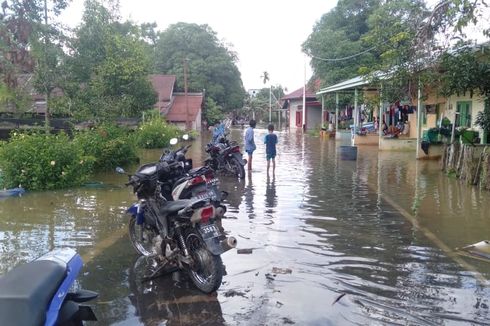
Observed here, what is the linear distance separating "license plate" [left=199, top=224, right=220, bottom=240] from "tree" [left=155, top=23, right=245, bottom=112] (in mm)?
45764

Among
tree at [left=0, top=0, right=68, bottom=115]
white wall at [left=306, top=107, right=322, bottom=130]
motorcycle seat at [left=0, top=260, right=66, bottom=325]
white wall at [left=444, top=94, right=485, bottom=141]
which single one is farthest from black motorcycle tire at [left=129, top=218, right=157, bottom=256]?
white wall at [left=306, top=107, right=322, bottom=130]

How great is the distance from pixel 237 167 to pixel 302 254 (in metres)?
7.01

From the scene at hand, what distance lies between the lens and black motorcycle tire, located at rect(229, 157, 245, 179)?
1302 cm

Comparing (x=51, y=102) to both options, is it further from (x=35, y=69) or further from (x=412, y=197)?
(x=412, y=197)

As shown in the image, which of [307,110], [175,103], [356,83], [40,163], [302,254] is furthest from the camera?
[307,110]

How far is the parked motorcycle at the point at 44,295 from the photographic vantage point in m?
2.42

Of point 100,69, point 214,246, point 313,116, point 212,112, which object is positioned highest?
point 100,69

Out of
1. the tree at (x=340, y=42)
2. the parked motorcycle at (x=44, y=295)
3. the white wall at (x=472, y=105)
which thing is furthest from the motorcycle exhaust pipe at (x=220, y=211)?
the tree at (x=340, y=42)

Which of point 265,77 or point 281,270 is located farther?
point 265,77

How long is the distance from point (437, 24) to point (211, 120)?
4114 cm

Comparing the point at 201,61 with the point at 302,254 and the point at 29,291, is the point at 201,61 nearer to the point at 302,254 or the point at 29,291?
the point at 302,254

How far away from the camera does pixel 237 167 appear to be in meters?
13.1

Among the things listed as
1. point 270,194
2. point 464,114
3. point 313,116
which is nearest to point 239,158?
point 270,194

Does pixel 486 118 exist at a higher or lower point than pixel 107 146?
higher
